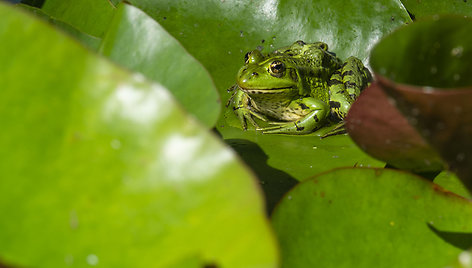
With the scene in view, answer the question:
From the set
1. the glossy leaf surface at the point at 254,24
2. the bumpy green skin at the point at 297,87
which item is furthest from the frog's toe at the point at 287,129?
the glossy leaf surface at the point at 254,24

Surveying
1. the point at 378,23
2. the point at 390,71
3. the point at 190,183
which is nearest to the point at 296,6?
the point at 378,23

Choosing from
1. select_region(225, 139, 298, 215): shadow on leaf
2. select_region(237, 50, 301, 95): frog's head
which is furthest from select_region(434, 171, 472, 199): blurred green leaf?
select_region(237, 50, 301, 95): frog's head

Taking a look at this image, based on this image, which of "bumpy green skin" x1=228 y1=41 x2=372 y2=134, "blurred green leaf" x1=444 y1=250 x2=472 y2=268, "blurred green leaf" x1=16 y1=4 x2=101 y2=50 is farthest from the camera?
"bumpy green skin" x1=228 y1=41 x2=372 y2=134

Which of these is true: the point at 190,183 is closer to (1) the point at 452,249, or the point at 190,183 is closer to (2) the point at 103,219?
(2) the point at 103,219

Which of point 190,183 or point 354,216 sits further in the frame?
point 354,216

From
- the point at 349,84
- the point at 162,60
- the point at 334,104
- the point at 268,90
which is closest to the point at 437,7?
the point at 349,84

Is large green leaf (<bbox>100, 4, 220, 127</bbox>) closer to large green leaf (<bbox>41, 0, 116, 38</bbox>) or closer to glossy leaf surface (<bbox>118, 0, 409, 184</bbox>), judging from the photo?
large green leaf (<bbox>41, 0, 116, 38</bbox>)

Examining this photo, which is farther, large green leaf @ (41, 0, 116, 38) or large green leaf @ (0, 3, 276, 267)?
large green leaf @ (41, 0, 116, 38)
